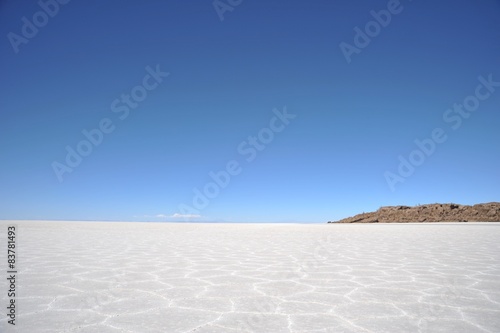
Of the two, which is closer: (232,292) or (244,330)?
(244,330)

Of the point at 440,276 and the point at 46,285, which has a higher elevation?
the point at 46,285

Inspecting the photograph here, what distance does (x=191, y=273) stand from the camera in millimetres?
3758

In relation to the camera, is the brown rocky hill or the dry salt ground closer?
the dry salt ground

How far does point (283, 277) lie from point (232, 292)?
2.79 feet

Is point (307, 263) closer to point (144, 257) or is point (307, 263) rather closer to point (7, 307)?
point (144, 257)

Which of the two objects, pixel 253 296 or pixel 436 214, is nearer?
pixel 253 296

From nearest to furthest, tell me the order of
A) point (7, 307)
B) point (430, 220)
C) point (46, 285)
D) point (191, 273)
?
1. point (7, 307)
2. point (46, 285)
3. point (191, 273)
4. point (430, 220)

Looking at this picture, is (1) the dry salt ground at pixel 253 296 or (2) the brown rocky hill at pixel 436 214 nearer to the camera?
(1) the dry salt ground at pixel 253 296

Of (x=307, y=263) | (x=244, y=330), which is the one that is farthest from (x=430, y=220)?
(x=244, y=330)

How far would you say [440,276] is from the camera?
358 centimetres

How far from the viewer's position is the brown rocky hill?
137 feet

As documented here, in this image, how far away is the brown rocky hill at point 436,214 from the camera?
137 feet

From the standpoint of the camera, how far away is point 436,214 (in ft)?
147

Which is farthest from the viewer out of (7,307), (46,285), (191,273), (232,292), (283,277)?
(191,273)
